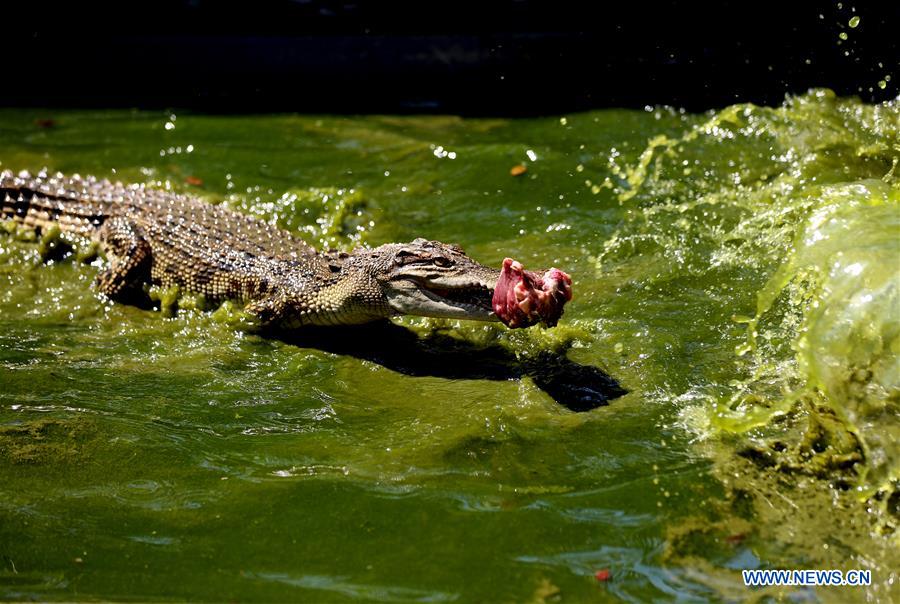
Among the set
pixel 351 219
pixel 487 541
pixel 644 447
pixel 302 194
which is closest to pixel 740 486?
pixel 644 447

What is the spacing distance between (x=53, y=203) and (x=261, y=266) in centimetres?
230

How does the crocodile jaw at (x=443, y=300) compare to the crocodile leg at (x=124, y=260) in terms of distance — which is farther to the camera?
the crocodile leg at (x=124, y=260)

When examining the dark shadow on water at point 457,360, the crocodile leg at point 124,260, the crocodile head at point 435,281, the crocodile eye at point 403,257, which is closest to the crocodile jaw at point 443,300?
the crocodile head at point 435,281

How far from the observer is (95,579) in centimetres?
385

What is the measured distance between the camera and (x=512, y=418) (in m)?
5.00

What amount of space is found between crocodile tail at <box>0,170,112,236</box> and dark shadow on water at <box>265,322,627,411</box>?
2.19 metres

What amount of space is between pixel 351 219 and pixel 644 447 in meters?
3.80

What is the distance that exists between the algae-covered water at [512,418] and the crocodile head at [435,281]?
0.32 m

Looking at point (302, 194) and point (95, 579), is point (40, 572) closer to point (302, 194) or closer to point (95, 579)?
point (95, 579)

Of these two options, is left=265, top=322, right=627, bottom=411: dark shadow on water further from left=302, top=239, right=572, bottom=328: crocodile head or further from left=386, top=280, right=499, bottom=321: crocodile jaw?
left=386, top=280, right=499, bottom=321: crocodile jaw

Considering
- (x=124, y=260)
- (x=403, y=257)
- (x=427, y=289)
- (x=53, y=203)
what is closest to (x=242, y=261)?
(x=124, y=260)

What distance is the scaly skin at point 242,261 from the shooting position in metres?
5.79

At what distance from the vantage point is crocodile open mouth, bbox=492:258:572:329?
520 centimetres

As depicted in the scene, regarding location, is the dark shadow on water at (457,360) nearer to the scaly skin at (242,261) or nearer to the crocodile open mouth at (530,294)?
the scaly skin at (242,261)
